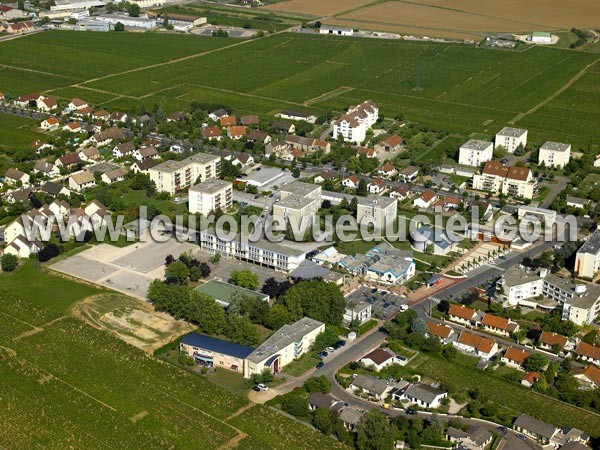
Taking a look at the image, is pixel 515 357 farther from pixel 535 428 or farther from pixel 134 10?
pixel 134 10

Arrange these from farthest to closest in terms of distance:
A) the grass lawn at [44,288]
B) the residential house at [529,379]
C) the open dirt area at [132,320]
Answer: the grass lawn at [44,288], the open dirt area at [132,320], the residential house at [529,379]

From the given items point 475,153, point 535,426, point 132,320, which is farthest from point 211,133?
point 535,426

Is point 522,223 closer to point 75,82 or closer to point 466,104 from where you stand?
point 466,104

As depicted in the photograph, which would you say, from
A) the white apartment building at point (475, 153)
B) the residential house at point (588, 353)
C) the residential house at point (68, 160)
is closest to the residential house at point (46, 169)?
the residential house at point (68, 160)

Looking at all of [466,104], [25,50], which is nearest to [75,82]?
[25,50]

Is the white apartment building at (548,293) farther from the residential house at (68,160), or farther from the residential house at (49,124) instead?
the residential house at (49,124)

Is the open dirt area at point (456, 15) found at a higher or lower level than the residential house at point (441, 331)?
higher

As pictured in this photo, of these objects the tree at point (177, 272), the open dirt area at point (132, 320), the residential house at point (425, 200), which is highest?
the tree at point (177, 272)
